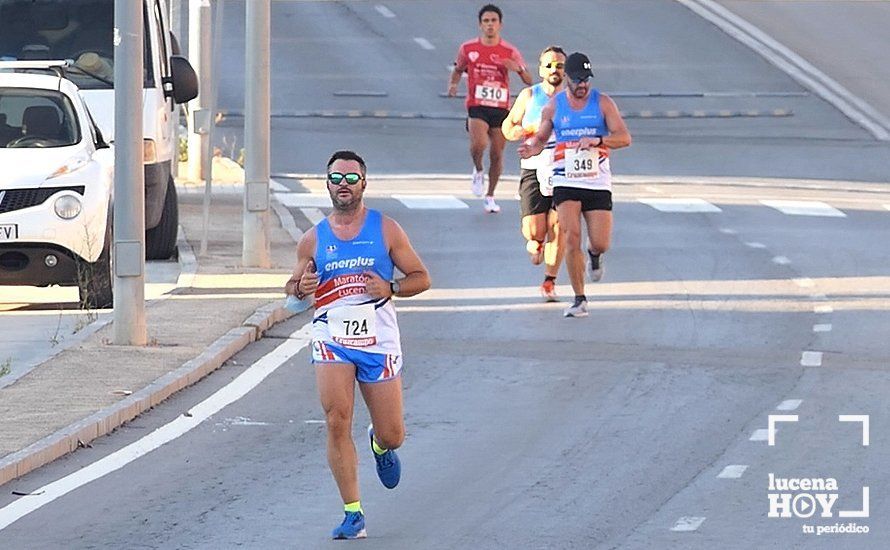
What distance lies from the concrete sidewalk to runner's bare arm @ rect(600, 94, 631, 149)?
2.72m

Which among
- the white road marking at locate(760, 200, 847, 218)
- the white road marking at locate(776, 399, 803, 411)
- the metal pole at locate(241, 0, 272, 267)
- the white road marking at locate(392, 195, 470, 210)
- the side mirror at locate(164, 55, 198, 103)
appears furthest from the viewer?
the white road marking at locate(392, 195, 470, 210)

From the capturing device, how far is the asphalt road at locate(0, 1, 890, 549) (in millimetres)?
10367

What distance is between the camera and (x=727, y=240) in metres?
21.8

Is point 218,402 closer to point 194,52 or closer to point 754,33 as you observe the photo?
point 194,52

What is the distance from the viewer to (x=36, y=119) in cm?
1828

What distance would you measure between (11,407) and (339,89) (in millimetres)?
25463

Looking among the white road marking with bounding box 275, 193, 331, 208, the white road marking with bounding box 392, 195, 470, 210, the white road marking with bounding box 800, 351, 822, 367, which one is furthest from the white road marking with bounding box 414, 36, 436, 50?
the white road marking with bounding box 800, 351, 822, 367

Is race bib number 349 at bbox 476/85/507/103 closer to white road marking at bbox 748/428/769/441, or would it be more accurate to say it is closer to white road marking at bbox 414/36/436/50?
white road marking at bbox 748/428/769/441

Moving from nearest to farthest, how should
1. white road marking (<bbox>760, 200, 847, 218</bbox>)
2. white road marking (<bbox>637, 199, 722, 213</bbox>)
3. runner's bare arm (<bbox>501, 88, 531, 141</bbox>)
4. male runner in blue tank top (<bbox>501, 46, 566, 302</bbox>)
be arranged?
male runner in blue tank top (<bbox>501, 46, 566, 302</bbox>) → runner's bare arm (<bbox>501, 88, 531, 141</bbox>) → white road marking (<bbox>760, 200, 847, 218</bbox>) → white road marking (<bbox>637, 199, 722, 213</bbox>)

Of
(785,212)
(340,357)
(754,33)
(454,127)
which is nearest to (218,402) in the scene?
(340,357)

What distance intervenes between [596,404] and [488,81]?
34.2 ft

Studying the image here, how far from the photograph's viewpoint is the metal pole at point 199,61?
2833cm

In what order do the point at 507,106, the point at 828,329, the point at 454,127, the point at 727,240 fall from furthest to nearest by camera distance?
the point at 454,127, the point at 507,106, the point at 727,240, the point at 828,329

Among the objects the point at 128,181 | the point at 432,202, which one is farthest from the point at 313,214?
the point at 128,181
